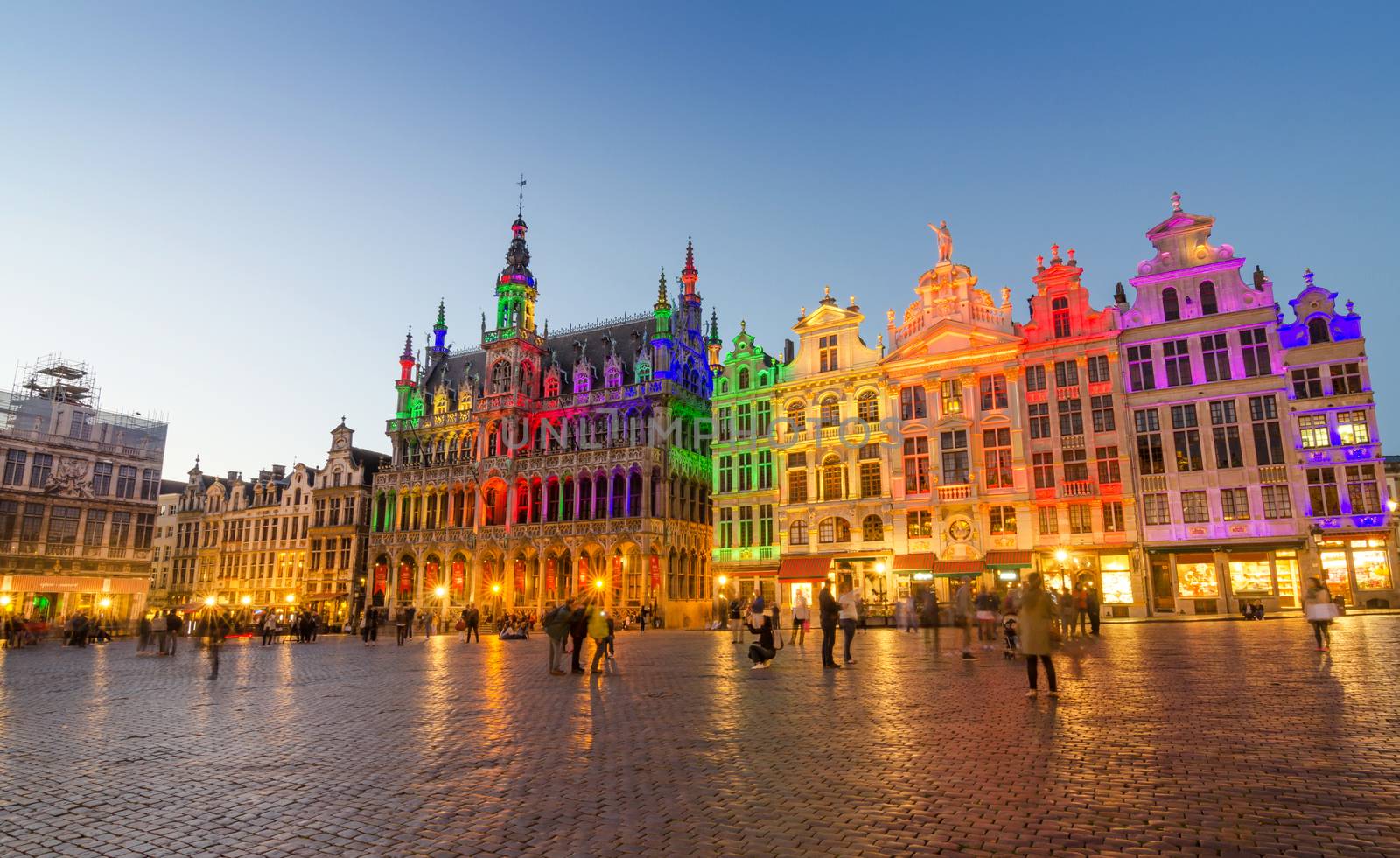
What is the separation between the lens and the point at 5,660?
Result: 26953 mm

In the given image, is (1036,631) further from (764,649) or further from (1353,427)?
(1353,427)

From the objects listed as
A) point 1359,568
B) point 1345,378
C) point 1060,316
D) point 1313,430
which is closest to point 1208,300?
point 1060,316

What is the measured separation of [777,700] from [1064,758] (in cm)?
569

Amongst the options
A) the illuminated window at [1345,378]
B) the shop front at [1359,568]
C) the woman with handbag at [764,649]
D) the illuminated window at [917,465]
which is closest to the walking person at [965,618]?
the woman with handbag at [764,649]

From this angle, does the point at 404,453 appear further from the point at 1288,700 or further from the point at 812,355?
the point at 1288,700

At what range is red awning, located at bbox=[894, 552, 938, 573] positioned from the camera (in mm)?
45625

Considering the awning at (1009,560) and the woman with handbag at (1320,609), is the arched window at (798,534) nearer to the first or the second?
the awning at (1009,560)

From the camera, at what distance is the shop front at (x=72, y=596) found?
57906mm

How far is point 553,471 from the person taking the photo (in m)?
61.3

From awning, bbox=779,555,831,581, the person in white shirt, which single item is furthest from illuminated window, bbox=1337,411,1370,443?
the person in white shirt

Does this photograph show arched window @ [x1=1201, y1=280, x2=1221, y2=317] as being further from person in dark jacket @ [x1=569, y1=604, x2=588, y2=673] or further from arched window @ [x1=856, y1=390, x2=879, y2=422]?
person in dark jacket @ [x1=569, y1=604, x2=588, y2=673]

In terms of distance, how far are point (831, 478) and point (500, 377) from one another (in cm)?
2845

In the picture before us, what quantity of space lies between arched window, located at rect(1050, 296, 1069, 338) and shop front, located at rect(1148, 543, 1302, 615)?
12.4m

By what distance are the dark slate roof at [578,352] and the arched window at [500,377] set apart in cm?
235
